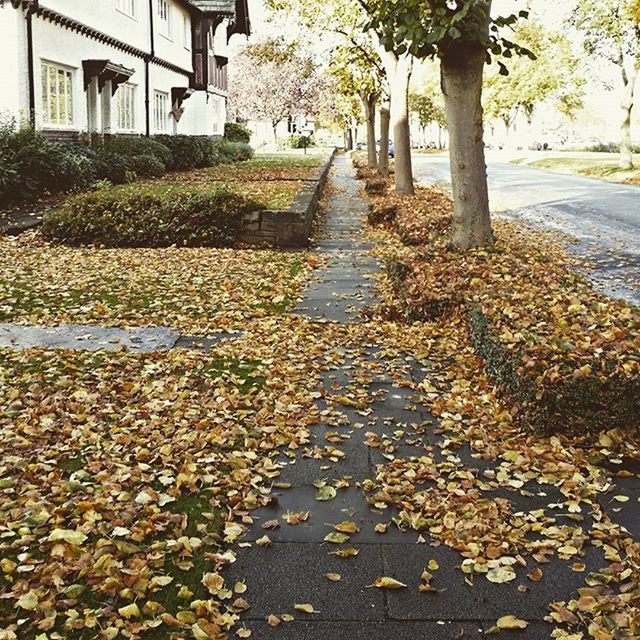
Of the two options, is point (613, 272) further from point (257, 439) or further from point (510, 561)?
point (510, 561)

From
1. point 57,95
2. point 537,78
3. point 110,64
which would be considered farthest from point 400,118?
point 537,78

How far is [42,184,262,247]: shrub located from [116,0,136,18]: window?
13.5 metres

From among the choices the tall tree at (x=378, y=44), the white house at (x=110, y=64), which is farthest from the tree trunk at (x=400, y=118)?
the white house at (x=110, y=64)

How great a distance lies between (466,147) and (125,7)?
61.9ft

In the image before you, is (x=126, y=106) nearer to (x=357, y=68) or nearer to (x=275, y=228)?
(x=357, y=68)

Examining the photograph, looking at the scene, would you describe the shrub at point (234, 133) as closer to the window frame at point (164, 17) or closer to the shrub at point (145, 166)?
the window frame at point (164, 17)

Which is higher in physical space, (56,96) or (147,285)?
(56,96)

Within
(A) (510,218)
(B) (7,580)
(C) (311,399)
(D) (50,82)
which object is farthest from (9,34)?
(B) (7,580)

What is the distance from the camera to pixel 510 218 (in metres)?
17.7

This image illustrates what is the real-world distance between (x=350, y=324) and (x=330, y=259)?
13.4 ft

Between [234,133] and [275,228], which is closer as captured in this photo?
[275,228]

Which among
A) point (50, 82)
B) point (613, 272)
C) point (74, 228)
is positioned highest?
point (50, 82)

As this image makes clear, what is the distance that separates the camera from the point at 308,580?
3.26 metres

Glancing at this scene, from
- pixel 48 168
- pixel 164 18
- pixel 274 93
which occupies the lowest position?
pixel 48 168
